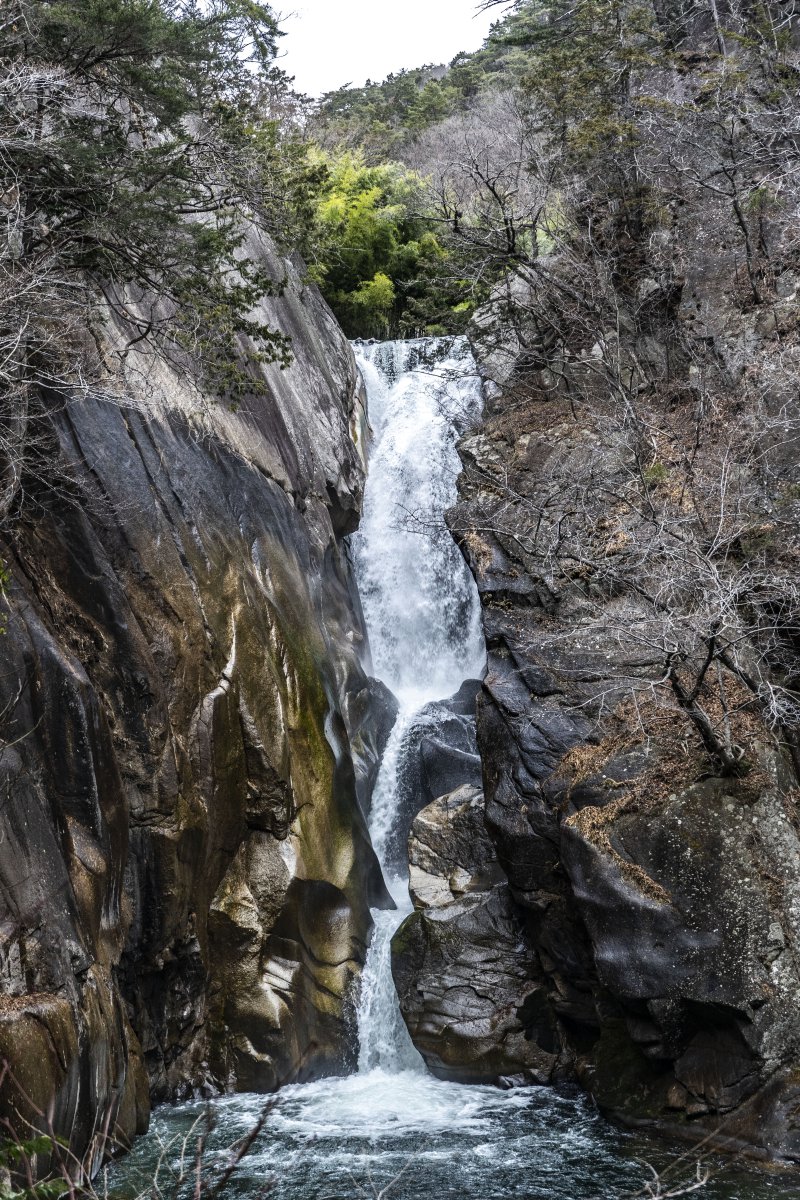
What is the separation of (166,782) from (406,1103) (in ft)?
13.9

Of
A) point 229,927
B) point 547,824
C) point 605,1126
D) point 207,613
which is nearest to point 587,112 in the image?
point 207,613

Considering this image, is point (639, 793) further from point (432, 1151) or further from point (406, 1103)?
point (406, 1103)

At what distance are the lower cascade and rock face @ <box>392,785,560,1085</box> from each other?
38cm

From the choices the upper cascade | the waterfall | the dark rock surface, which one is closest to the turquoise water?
the waterfall

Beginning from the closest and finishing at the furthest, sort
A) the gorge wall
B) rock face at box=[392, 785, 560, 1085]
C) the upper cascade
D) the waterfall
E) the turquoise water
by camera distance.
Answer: the turquoise water
the gorge wall
rock face at box=[392, 785, 560, 1085]
the waterfall
the upper cascade

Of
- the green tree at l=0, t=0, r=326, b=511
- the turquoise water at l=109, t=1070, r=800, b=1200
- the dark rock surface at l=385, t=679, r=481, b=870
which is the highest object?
the green tree at l=0, t=0, r=326, b=511

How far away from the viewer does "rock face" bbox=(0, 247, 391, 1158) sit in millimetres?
7969

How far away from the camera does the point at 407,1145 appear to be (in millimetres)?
8781

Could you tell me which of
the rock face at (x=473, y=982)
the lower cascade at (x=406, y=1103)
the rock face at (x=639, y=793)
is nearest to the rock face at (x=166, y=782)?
the lower cascade at (x=406, y=1103)

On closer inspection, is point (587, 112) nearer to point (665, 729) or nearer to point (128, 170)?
point (128, 170)

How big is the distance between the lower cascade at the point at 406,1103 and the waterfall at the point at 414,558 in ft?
0.10

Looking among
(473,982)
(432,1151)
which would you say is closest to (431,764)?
(473,982)

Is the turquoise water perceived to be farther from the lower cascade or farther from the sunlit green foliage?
the sunlit green foliage

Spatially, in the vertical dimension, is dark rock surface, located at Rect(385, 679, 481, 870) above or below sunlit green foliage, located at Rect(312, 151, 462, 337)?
below
